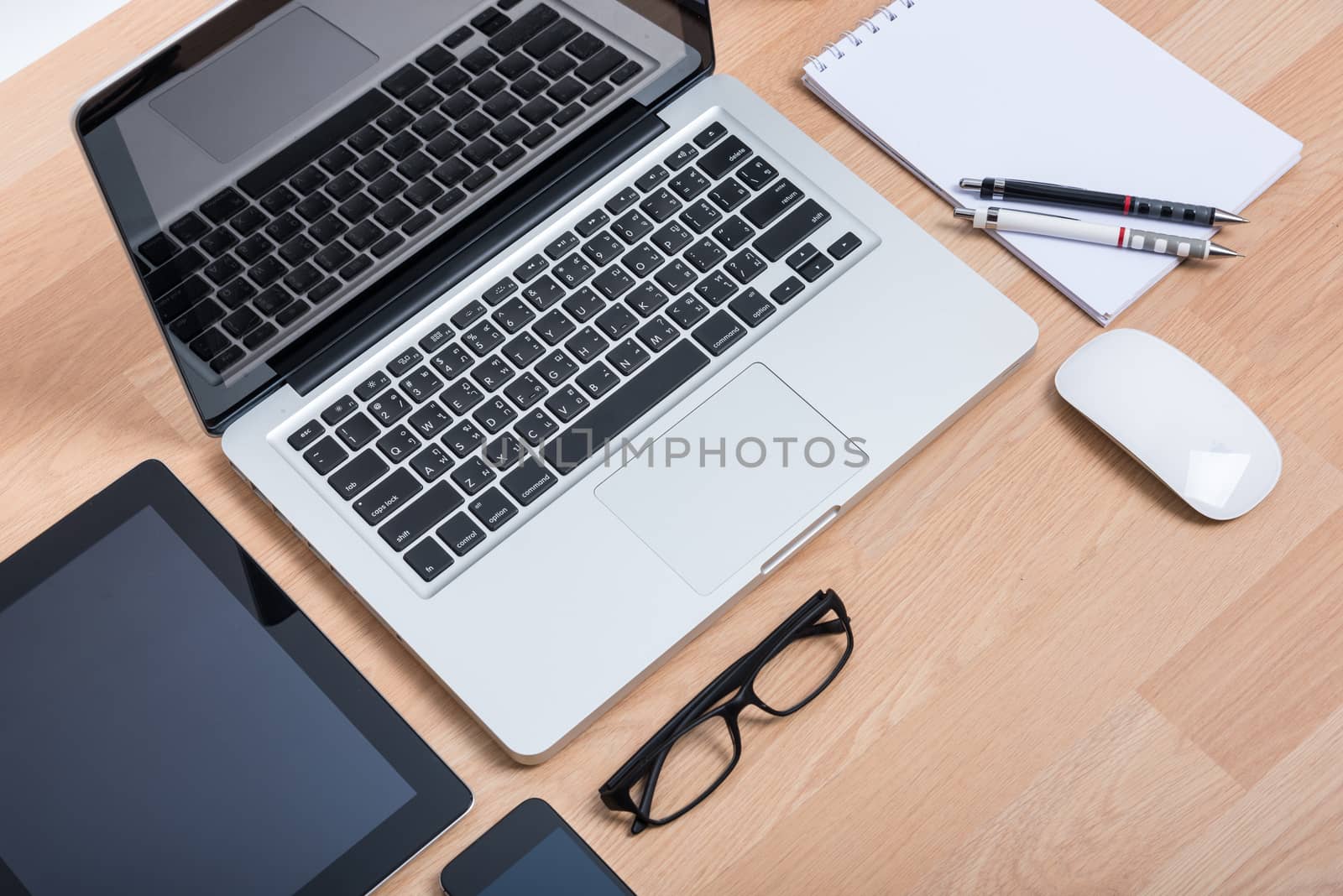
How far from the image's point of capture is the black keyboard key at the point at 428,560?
0.84m

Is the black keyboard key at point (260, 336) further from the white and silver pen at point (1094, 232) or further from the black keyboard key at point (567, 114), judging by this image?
the white and silver pen at point (1094, 232)

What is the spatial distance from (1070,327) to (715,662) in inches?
14.3

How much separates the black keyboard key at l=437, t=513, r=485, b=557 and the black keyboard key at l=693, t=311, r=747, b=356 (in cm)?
20

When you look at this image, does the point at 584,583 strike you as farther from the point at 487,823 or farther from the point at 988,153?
the point at 988,153

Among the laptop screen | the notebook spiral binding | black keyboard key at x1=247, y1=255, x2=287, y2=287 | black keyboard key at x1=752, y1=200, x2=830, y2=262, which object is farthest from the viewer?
the notebook spiral binding

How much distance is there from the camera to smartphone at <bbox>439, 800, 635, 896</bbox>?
2.56 feet

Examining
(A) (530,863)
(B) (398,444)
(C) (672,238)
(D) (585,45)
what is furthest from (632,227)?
(A) (530,863)

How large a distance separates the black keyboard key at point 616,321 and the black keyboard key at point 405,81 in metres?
0.20

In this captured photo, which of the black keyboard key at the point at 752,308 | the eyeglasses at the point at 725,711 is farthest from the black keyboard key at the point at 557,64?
the eyeglasses at the point at 725,711

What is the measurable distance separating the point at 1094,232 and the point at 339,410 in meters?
0.56

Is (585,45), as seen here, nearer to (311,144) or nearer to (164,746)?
(311,144)

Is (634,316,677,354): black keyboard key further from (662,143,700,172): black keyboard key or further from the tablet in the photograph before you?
the tablet

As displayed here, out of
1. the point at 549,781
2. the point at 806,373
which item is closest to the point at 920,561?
the point at 806,373

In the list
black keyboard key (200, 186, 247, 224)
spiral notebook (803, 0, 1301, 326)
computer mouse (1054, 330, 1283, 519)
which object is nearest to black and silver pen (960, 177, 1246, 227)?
spiral notebook (803, 0, 1301, 326)
